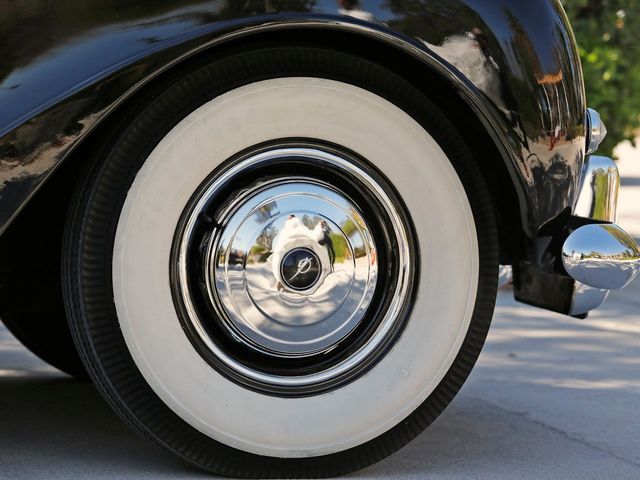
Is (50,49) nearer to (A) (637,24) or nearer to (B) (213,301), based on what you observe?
(B) (213,301)

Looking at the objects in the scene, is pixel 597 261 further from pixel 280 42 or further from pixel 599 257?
pixel 280 42

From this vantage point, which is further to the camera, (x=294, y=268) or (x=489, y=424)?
(x=489, y=424)

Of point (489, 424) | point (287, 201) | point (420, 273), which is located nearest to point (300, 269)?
point (287, 201)

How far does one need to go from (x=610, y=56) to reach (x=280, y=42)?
474 cm

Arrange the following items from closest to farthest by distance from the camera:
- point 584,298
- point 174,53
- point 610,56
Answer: point 174,53 → point 584,298 → point 610,56

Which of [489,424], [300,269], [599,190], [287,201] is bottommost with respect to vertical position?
[489,424]

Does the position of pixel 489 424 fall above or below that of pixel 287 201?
below

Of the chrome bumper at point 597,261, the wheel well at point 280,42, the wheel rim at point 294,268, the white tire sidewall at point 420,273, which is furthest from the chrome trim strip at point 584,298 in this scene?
the wheel rim at point 294,268

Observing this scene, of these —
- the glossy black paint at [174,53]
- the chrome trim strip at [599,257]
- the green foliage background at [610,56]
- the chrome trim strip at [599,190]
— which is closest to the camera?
the glossy black paint at [174,53]

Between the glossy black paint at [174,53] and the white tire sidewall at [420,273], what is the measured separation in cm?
14

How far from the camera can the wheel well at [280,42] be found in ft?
7.00

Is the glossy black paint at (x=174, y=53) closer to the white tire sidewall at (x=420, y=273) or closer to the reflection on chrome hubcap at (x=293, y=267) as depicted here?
the white tire sidewall at (x=420, y=273)

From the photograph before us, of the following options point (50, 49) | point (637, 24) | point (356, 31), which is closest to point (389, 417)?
point (356, 31)

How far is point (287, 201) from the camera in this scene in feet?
7.25
